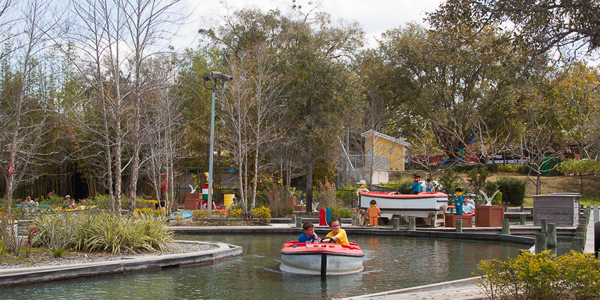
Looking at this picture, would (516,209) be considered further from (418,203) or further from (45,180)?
(45,180)

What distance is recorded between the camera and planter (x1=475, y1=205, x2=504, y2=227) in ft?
64.8

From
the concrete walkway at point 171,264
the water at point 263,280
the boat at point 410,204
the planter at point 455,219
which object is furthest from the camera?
the boat at point 410,204

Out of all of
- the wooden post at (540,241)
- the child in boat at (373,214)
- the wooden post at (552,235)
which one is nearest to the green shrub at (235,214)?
the child in boat at (373,214)

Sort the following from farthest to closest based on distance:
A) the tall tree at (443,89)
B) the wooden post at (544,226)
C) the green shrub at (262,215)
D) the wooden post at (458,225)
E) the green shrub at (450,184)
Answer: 1. the tall tree at (443,89)
2. the green shrub at (450,184)
3. the green shrub at (262,215)
4. the wooden post at (458,225)
5. the wooden post at (544,226)

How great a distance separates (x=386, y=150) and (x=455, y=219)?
66.8ft

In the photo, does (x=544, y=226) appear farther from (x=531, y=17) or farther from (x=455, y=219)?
(x=531, y=17)

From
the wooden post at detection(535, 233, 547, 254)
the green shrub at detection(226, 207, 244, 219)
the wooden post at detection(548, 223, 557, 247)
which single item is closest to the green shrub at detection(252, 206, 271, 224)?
the green shrub at detection(226, 207, 244, 219)

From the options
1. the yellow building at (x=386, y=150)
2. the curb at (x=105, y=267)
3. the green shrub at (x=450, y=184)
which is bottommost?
the curb at (x=105, y=267)

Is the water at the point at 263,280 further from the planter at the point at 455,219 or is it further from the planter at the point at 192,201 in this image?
the planter at the point at 192,201

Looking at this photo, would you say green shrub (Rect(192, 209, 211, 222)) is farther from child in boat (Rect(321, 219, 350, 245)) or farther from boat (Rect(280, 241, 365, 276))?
boat (Rect(280, 241, 365, 276))

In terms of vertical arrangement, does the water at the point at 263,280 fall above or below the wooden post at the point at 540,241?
below

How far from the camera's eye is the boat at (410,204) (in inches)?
816

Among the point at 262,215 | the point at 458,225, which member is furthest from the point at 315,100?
the point at 458,225

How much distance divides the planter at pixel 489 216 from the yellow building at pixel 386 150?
56.9 ft
